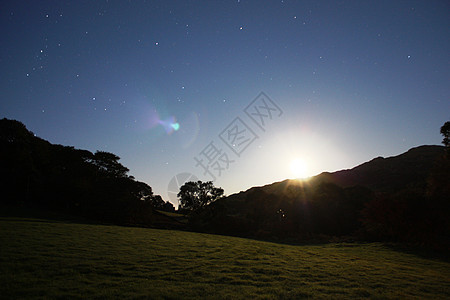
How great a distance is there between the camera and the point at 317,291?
8.57 m

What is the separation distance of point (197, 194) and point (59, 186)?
99.7 ft

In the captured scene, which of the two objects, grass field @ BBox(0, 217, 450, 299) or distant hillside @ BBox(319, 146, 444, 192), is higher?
distant hillside @ BBox(319, 146, 444, 192)

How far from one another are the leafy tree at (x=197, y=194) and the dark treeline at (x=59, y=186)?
1549 cm

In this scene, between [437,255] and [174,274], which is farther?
[437,255]

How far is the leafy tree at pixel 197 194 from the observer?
5815 cm

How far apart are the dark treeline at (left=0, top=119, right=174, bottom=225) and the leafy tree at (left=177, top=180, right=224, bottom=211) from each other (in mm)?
15492

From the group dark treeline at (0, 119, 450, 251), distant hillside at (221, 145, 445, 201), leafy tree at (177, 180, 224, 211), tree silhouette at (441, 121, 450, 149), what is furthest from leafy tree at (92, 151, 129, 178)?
tree silhouette at (441, 121, 450, 149)

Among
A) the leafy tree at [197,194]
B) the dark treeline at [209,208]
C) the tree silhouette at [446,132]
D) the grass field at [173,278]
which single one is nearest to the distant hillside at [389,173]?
the leafy tree at [197,194]

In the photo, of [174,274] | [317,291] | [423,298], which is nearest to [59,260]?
[174,274]

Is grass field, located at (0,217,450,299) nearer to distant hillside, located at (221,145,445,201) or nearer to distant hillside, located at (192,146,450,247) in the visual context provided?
distant hillside, located at (192,146,450,247)

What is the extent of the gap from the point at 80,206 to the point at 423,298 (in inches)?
1948

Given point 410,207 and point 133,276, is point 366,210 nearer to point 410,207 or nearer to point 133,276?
point 410,207

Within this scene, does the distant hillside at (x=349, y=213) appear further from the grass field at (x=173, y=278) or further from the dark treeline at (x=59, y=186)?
the grass field at (x=173, y=278)

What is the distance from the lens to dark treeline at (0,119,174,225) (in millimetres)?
39094
